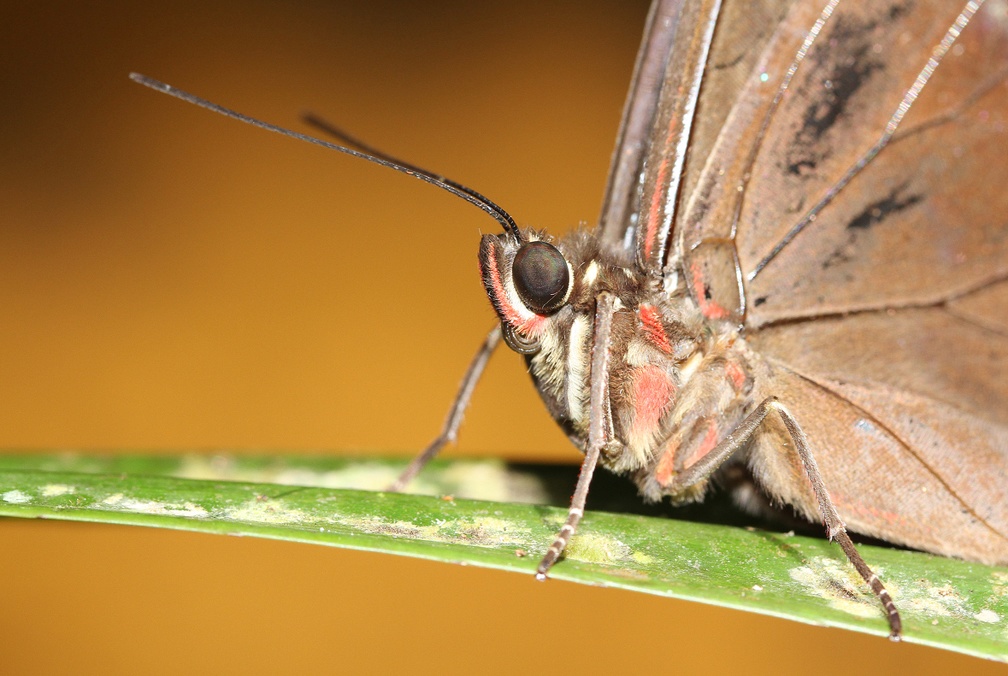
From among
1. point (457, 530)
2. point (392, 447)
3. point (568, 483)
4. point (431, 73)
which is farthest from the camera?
point (431, 73)

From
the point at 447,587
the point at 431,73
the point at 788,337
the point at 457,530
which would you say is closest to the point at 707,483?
the point at 788,337

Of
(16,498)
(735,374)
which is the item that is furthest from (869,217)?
(16,498)

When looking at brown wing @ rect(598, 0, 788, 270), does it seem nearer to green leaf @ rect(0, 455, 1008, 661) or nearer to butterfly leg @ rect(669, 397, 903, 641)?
butterfly leg @ rect(669, 397, 903, 641)

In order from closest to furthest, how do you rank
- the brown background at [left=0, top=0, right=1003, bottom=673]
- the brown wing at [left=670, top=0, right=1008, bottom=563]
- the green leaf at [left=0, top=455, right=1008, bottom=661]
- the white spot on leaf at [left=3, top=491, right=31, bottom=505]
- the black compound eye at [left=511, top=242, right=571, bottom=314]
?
the green leaf at [left=0, top=455, right=1008, bottom=661]
the white spot on leaf at [left=3, top=491, right=31, bottom=505]
the black compound eye at [left=511, top=242, right=571, bottom=314]
the brown wing at [left=670, top=0, right=1008, bottom=563]
the brown background at [left=0, top=0, right=1003, bottom=673]

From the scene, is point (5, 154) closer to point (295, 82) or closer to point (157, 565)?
point (295, 82)

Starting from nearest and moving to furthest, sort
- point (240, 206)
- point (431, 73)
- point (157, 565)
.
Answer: point (157, 565), point (240, 206), point (431, 73)

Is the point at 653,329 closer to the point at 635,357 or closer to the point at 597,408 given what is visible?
the point at 635,357

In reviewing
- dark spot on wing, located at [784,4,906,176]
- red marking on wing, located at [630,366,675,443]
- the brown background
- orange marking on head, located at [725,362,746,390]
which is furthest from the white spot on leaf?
the brown background
